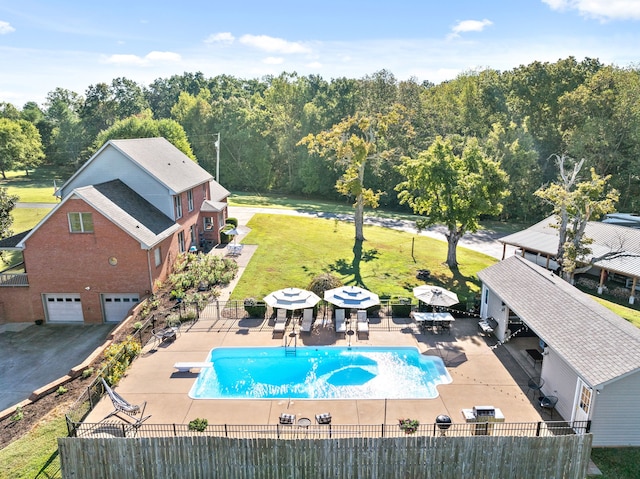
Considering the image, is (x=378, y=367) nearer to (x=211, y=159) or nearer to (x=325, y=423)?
(x=325, y=423)

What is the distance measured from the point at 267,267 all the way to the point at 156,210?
9274 mm

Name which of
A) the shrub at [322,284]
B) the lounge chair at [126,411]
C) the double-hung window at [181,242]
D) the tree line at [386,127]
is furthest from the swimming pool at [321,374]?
the tree line at [386,127]

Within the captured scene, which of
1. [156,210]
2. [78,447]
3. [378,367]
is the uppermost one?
[156,210]

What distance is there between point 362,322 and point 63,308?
1859 cm

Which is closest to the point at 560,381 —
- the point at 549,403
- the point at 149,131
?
the point at 549,403

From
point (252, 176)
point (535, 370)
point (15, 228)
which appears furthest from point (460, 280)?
point (252, 176)

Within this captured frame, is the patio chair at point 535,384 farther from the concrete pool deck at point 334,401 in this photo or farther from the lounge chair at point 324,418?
the lounge chair at point 324,418

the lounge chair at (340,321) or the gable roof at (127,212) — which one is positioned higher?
the gable roof at (127,212)

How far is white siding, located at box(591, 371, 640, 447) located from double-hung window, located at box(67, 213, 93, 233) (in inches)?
1049

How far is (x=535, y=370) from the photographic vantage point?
20.5 meters

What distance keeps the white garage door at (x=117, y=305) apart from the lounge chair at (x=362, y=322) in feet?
45.1

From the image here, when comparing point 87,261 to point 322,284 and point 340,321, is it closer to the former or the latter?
point 322,284

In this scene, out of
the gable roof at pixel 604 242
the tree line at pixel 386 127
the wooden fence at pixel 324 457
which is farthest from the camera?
the tree line at pixel 386 127

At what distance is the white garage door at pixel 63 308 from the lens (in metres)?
27.3
